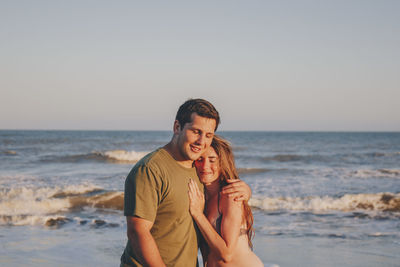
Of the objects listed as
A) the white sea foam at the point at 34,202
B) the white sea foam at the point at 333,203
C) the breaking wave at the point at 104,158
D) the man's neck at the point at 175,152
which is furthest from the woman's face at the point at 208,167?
the breaking wave at the point at 104,158

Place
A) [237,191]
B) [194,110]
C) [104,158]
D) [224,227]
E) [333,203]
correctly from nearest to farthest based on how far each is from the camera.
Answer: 1. [194,110]
2. [224,227]
3. [237,191]
4. [333,203]
5. [104,158]

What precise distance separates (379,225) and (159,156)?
26.0ft

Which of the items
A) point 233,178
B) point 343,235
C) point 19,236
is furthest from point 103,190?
point 233,178

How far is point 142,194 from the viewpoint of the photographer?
101 inches

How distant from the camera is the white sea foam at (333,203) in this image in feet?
37.8

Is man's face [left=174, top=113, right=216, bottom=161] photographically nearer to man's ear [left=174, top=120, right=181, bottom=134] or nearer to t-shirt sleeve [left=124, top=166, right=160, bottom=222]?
man's ear [left=174, top=120, right=181, bottom=134]

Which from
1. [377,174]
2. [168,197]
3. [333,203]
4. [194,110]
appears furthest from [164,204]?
[377,174]

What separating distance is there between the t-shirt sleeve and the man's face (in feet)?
1.13

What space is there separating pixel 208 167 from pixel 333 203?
9.54 meters

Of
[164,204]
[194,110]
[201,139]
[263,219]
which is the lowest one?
[263,219]

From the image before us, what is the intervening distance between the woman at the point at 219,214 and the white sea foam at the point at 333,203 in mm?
7971

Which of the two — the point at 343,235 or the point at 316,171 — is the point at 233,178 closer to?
the point at 343,235

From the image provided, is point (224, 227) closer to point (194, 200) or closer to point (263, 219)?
point (194, 200)

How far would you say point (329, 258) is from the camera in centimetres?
668
